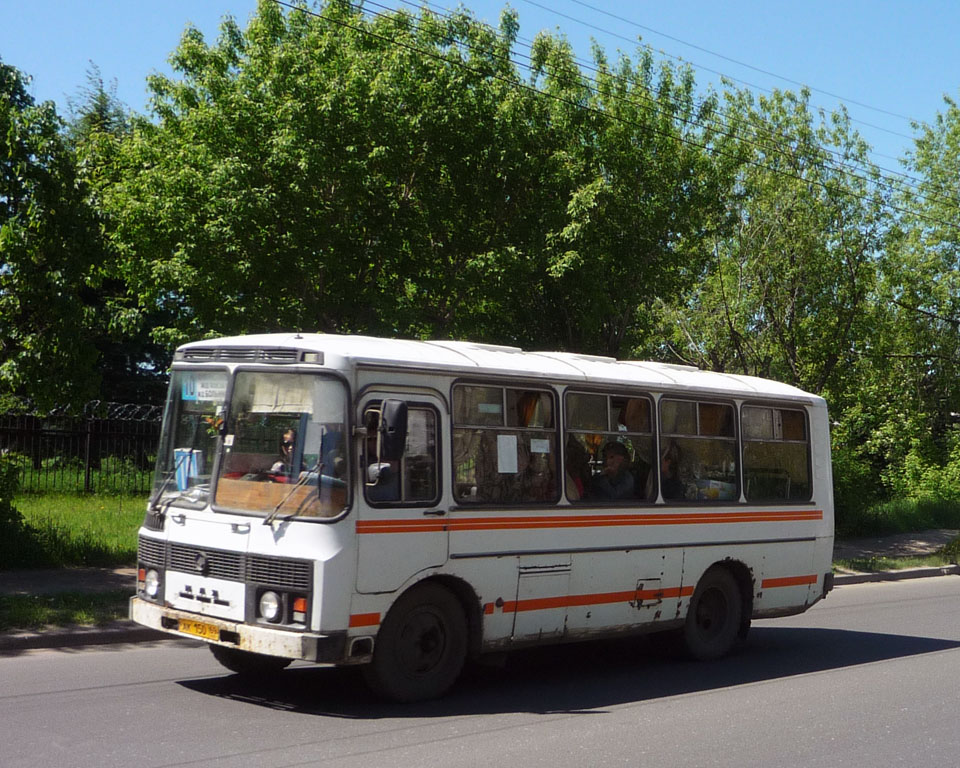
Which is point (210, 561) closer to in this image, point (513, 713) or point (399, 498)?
point (399, 498)

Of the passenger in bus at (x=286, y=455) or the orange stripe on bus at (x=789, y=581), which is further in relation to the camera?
the orange stripe on bus at (x=789, y=581)

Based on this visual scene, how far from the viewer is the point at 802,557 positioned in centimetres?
1222

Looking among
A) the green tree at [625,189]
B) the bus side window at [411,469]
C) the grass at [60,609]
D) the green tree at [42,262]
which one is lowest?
the grass at [60,609]

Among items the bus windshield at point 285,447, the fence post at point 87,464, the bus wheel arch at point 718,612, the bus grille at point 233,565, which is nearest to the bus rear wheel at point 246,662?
the bus grille at point 233,565

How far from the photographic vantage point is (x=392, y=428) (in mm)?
7930

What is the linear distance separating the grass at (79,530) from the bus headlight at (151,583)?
255 inches

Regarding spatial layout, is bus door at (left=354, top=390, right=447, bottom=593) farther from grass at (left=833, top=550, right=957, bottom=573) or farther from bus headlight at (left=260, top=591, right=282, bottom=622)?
grass at (left=833, top=550, right=957, bottom=573)

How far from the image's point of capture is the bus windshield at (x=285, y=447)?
7988mm

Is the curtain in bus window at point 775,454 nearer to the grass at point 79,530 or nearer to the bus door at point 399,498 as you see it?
the bus door at point 399,498

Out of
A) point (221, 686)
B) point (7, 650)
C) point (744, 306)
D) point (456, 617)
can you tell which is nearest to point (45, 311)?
point (7, 650)

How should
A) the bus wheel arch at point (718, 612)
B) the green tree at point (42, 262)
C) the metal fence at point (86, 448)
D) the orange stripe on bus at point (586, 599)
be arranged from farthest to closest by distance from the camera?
1. the metal fence at point (86, 448)
2. the green tree at point (42, 262)
3. the bus wheel arch at point (718, 612)
4. the orange stripe on bus at point (586, 599)

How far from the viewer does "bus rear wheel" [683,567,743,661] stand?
11078 mm

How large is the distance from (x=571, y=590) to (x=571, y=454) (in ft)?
3.81

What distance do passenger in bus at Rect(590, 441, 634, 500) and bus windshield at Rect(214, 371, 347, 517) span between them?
9.46 feet
